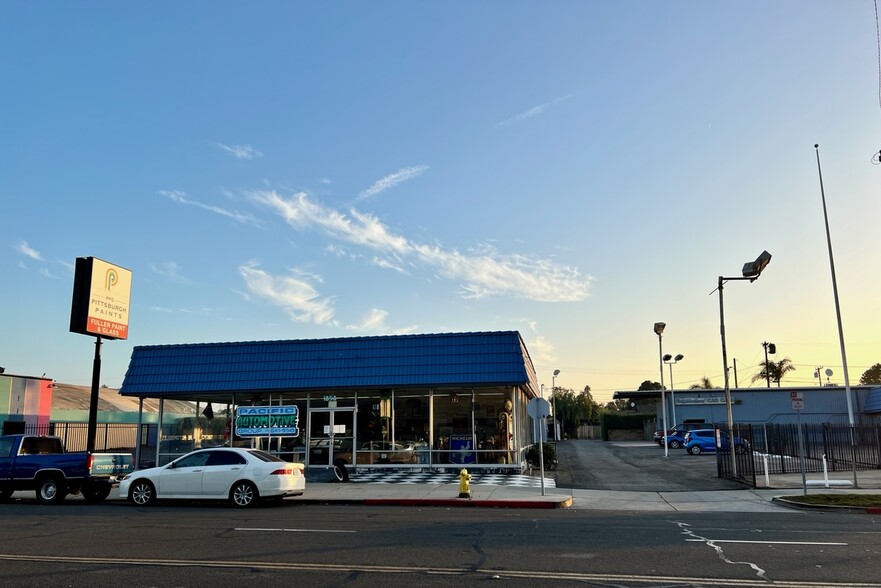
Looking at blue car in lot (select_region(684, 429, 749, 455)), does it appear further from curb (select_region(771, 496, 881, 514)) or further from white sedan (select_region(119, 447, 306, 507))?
white sedan (select_region(119, 447, 306, 507))

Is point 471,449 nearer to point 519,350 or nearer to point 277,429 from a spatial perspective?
point 519,350

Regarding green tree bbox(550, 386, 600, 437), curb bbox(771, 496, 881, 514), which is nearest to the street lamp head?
curb bbox(771, 496, 881, 514)

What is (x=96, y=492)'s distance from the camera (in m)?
18.5

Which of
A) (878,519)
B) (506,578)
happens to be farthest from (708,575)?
(878,519)

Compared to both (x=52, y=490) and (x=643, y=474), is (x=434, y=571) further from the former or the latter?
(x=643, y=474)

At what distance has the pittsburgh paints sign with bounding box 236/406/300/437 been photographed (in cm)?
2580

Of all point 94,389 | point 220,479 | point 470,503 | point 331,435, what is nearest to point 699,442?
point 331,435

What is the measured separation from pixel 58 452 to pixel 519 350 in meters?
14.2

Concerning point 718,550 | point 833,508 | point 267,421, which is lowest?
point 833,508

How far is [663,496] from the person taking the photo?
1917 cm

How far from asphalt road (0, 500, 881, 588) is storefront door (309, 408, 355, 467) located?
10426mm

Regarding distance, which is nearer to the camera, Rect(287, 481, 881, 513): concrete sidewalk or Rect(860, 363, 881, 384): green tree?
Rect(287, 481, 881, 513): concrete sidewalk

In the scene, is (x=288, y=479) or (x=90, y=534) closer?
(x=90, y=534)

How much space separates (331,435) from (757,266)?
1583 centimetres
